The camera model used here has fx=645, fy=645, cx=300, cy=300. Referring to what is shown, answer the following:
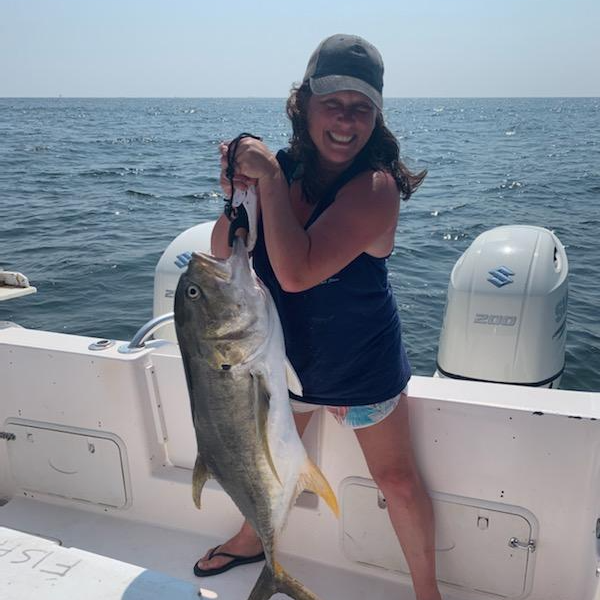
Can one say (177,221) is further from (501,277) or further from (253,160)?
(253,160)

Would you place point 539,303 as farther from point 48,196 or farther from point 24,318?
point 48,196

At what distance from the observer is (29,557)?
1970 mm

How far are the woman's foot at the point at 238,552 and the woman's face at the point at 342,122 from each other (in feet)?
5.71

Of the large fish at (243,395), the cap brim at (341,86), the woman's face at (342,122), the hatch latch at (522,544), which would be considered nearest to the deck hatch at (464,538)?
the hatch latch at (522,544)

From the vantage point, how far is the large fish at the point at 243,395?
6.57ft

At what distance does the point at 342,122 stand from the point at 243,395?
968 millimetres

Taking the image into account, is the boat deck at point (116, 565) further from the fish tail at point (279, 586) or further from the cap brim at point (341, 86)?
the cap brim at point (341, 86)

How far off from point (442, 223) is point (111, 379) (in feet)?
40.8

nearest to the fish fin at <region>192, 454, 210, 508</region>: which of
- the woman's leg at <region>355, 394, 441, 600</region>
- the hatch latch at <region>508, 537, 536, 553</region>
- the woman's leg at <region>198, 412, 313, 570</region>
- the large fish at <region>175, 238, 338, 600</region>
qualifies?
the large fish at <region>175, 238, 338, 600</region>

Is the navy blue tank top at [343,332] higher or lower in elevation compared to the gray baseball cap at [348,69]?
lower

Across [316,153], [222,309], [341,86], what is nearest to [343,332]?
[222,309]

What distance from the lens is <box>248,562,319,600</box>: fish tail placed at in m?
2.26

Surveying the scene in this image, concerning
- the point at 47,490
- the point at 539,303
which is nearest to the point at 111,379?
the point at 47,490

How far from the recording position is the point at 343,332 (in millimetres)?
2355
